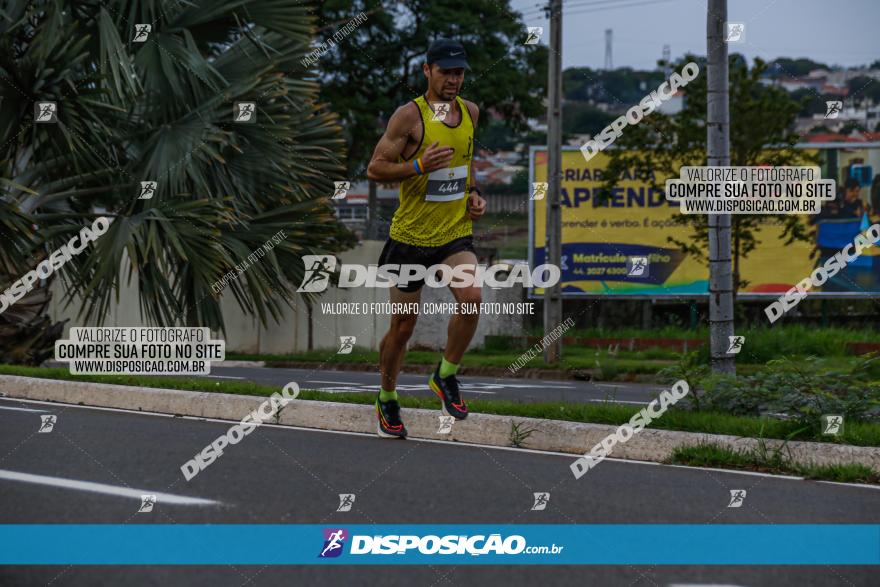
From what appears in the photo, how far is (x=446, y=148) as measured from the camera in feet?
21.8

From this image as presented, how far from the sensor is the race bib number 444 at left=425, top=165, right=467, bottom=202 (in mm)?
7105

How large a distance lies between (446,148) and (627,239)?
22479 mm

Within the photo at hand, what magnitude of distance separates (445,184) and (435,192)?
7 centimetres

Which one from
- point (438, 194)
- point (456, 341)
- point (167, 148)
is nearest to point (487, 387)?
point (167, 148)

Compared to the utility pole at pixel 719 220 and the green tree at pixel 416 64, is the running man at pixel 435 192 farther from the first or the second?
the green tree at pixel 416 64

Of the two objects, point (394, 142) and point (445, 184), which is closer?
point (394, 142)

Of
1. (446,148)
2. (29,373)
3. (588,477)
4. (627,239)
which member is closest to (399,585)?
(588,477)

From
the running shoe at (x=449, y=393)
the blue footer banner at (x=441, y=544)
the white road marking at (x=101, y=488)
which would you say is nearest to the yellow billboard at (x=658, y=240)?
the running shoe at (x=449, y=393)

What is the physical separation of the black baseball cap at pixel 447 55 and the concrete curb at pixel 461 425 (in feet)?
7.80

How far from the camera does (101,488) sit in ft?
19.1

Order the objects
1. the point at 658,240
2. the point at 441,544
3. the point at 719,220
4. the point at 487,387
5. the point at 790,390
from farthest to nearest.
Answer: the point at 658,240
the point at 487,387
the point at 719,220
the point at 790,390
the point at 441,544

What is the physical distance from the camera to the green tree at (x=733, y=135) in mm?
22000

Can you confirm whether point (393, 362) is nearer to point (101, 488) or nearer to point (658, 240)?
point (101, 488)

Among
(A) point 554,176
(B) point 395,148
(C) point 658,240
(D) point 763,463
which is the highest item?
(A) point 554,176
